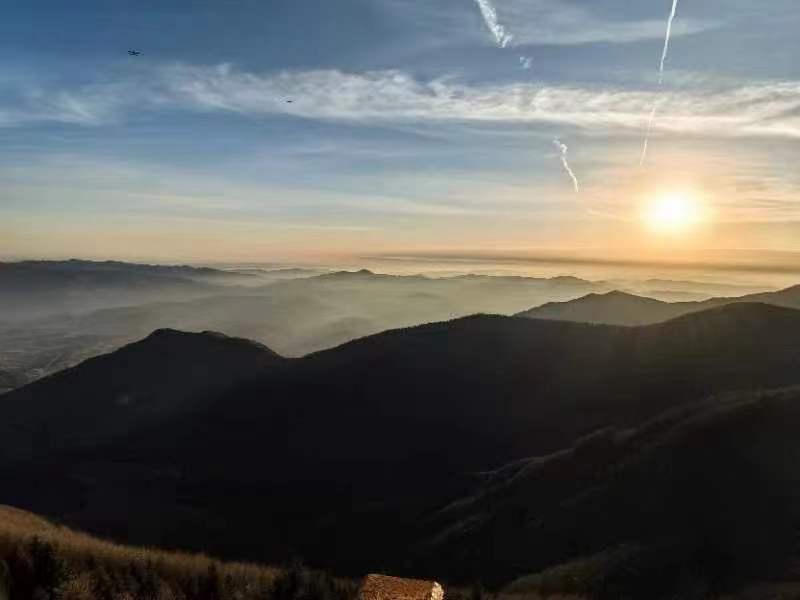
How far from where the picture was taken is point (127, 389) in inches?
4688

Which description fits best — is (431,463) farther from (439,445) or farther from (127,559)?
(127,559)

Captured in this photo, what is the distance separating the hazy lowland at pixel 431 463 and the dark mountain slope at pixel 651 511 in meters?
0.14

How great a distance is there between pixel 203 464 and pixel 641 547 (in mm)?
58864

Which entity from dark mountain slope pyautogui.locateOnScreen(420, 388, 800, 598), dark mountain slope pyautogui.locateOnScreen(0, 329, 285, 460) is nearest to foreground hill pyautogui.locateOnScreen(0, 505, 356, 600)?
dark mountain slope pyautogui.locateOnScreen(420, 388, 800, 598)

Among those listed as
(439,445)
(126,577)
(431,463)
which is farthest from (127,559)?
(439,445)

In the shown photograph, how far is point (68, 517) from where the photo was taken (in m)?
51.1

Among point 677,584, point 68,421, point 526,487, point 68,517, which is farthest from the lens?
point 68,421

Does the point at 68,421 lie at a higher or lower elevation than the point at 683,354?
lower

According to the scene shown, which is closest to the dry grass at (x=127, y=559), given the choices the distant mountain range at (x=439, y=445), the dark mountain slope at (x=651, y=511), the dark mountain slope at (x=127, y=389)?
the dark mountain slope at (x=651, y=511)

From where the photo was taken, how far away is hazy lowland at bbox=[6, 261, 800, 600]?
23.8 metres

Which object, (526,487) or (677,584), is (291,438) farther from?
(677,584)

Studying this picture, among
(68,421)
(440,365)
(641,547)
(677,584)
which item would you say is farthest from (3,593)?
(68,421)

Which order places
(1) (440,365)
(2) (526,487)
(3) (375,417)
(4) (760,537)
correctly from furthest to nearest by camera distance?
(1) (440,365), (3) (375,417), (2) (526,487), (4) (760,537)

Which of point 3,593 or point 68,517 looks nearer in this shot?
point 3,593
